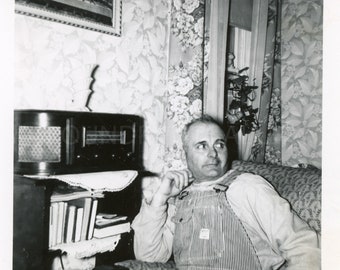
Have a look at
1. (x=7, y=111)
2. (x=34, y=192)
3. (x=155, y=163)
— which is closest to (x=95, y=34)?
(x=155, y=163)

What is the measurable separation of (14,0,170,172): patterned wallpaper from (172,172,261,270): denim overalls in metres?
0.77

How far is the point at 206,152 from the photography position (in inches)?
68.5

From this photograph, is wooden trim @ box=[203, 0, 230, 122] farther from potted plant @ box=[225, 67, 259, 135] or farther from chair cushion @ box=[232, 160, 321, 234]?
chair cushion @ box=[232, 160, 321, 234]

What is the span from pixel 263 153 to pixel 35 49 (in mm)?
2044

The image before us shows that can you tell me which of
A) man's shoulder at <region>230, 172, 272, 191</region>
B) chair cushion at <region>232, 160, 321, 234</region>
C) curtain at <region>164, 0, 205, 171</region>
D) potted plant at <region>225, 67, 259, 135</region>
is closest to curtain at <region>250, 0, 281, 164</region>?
potted plant at <region>225, 67, 259, 135</region>

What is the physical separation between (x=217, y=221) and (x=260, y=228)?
179 mm

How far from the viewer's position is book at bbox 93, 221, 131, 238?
1761 mm

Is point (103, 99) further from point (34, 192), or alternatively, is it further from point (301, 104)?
point (301, 104)

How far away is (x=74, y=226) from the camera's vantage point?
1.70 m

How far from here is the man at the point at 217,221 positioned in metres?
1.41

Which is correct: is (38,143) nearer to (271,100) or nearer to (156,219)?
(156,219)

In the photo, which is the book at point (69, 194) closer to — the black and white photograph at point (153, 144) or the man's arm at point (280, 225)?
the black and white photograph at point (153, 144)

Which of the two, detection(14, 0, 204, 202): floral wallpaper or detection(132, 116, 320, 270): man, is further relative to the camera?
detection(14, 0, 204, 202): floral wallpaper

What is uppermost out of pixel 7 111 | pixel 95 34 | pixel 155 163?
pixel 95 34
